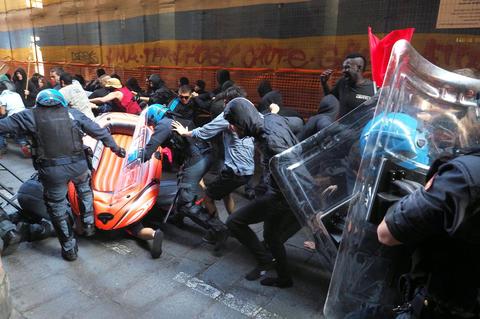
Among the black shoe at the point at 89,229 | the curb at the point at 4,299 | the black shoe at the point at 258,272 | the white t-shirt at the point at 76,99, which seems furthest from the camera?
the white t-shirt at the point at 76,99

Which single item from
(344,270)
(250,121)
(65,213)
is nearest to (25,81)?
Result: (65,213)

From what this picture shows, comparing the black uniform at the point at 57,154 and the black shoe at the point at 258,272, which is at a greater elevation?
the black uniform at the point at 57,154

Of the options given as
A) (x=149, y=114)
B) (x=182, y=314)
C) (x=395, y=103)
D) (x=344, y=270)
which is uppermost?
(x=395, y=103)

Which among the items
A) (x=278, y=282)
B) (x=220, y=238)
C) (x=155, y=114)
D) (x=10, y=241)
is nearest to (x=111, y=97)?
(x=155, y=114)

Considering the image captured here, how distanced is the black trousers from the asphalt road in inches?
11.5

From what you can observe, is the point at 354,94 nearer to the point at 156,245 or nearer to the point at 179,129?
the point at 179,129

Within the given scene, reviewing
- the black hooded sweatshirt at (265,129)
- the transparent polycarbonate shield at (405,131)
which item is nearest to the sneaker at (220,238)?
the black hooded sweatshirt at (265,129)

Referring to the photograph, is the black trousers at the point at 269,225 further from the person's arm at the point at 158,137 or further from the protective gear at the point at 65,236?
the protective gear at the point at 65,236

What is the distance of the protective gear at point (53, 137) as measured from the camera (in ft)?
11.6

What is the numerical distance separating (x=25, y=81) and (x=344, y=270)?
11.1 meters

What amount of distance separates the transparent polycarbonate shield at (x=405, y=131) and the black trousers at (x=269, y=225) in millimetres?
1291

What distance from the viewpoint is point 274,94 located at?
4.62m

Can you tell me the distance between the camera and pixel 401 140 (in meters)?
1.77

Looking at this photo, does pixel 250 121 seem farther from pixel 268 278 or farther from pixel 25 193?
pixel 25 193
